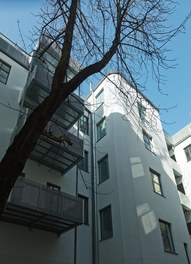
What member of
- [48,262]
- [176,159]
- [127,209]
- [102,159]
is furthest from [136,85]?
[176,159]

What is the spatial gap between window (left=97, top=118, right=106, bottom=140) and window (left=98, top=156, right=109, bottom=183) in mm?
1765

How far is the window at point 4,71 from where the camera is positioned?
1455 centimetres

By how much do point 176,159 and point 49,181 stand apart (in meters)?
13.5

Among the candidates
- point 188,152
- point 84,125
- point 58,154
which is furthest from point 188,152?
point 58,154

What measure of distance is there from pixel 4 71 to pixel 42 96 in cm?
293

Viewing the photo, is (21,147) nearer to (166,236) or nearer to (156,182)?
(166,236)

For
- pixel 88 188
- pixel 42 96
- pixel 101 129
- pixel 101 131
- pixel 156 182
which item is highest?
pixel 101 129

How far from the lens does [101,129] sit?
56.9 feet

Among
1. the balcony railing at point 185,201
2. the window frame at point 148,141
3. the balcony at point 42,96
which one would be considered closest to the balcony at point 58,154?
the balcony at point 42,96

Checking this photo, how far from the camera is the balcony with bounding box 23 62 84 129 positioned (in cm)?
1320

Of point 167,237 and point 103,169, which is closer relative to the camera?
point 167,237

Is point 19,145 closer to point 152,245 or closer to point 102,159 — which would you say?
point 152,245

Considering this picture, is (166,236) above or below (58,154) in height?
below

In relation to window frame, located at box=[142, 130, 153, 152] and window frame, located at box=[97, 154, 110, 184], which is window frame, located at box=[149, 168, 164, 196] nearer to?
window frame, located at box=[142, 130, 153, 152]
